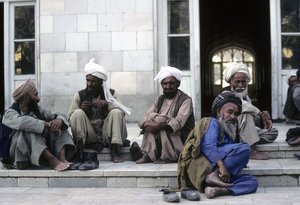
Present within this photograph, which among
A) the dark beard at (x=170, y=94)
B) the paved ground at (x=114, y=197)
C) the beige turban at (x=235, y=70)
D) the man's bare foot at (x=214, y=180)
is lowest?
the paved ground at (x=114, y=197)

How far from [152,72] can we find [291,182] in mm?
4568

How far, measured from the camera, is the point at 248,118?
5945 mm

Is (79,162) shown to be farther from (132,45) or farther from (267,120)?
(132,45)

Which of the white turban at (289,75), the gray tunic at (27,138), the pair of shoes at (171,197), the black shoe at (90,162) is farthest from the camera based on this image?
the white turban at (289,75)

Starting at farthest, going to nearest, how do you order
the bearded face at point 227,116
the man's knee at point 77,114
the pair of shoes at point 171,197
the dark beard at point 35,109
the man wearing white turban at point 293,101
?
the man wearing white turban at point 293,101 → the man's knee at point 77,114 → the dark beard at point 35,109 → the bearded face at point 227,116 → the pair of shoes at point 171,197

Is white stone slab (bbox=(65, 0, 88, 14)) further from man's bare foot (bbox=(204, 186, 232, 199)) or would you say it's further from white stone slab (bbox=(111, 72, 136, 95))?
man's bare foot (bbox=(204, 186, 232, 199))

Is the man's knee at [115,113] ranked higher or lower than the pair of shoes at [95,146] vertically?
higher

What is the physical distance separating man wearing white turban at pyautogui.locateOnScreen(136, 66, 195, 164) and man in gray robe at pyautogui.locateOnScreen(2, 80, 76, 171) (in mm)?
911

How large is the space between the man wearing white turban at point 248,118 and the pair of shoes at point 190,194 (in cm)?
119

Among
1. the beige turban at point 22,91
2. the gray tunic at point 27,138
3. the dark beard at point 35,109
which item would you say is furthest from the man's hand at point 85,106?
the beige turban at point 22,91

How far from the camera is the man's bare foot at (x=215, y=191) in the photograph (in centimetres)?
484

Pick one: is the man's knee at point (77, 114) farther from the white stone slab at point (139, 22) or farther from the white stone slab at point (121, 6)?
the white stone slab at point (121, 6)

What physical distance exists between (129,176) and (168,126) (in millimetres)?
763

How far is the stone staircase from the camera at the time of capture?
5.41 m
